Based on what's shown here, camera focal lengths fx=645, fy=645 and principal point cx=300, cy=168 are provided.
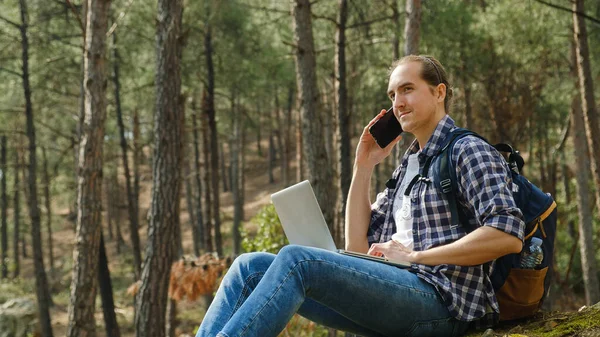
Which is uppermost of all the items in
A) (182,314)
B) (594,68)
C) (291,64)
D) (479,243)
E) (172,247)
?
(291,64)

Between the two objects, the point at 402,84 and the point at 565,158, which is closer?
the point at 402,84

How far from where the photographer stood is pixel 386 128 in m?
3.29

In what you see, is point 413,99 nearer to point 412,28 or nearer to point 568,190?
point 412,28

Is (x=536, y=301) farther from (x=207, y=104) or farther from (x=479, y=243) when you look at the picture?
(x=207, y=104)

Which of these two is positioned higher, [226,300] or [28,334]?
[226,300]

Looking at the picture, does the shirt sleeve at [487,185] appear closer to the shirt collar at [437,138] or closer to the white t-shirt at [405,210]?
the shirt collar at [437,138]

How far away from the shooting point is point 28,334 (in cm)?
1559

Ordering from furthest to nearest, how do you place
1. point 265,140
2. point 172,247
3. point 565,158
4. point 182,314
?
point 265,140, point 182,314, point 565,158, point 172,247

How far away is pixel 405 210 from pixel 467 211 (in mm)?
296

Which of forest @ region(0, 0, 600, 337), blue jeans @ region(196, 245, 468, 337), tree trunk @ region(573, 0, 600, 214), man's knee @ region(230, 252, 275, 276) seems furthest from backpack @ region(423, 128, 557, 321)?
tree trunk @ region(573, 0, 600, 214)

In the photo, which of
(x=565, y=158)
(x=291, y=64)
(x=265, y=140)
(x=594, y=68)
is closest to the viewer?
(x=594, y=68)

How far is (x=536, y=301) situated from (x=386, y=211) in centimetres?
86

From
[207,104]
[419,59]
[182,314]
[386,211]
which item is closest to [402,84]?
[419,59]

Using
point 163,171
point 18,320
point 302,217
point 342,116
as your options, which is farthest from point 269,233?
point 18,320
